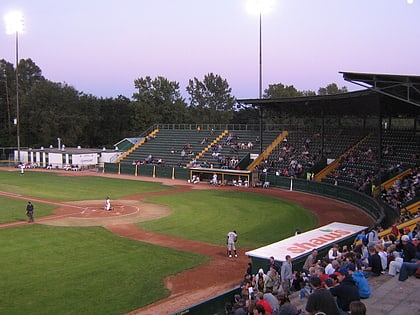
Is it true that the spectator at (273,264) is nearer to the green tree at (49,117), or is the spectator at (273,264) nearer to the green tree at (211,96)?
the green tree at (49,117)

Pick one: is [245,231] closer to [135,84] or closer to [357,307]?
[357,307]


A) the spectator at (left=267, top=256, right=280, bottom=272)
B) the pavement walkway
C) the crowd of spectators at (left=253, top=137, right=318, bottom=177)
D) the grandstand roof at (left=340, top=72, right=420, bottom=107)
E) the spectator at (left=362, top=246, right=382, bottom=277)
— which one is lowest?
the spectator at (left=267, top=256, right=280, bottom=272)

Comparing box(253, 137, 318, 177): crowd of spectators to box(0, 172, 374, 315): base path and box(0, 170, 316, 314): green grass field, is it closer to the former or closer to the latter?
box(0, 172, 374, 315): base path

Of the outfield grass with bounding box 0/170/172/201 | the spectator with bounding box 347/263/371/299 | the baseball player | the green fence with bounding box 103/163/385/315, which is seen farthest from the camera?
the outfield grass with bounding box 0/170/172/201

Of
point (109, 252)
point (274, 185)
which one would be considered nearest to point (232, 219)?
point (109, 252)

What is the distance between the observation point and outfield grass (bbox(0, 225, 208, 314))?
50.6ft

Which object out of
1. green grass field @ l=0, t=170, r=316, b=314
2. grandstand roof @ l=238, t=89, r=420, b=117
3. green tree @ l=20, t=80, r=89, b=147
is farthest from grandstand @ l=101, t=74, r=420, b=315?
green tree @ l=20, t=80, r=89, b=147

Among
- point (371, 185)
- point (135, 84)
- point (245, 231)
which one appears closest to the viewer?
point (245, 231)

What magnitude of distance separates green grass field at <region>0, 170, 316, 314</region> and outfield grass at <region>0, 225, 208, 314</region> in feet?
0.11

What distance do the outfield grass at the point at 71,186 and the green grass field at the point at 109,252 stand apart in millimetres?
612

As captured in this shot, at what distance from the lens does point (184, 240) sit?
24.4 meters

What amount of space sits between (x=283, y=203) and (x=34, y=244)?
775 inches

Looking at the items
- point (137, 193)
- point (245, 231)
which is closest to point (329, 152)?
point (137, 193)

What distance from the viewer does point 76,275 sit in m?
18.3
